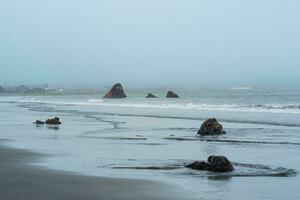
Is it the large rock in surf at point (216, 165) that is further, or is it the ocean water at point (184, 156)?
the large rock in surf at point (216, 165)

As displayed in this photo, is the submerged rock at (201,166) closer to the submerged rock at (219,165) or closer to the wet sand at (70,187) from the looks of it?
the submerged rock at (219,165)

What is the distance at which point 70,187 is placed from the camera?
10.7 m

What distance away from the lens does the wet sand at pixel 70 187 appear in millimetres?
9797

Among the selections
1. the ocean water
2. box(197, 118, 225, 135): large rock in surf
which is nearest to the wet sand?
the ocean water

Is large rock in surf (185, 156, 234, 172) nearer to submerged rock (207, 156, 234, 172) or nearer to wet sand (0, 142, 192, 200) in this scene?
submerged rock (207, 156, 234, 172)

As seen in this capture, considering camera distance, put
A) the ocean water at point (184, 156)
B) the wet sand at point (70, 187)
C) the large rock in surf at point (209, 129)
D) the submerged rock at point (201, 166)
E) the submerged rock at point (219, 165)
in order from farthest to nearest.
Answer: the large rock in surf at point (209, 129), the submerged rock at point (201, 166), the submerged rock at point (219, 165), the ocean water at point (184, 156), the wet sand at point (70, 187)

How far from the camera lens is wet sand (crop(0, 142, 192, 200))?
32.1 feet

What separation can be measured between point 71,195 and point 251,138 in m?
14.7

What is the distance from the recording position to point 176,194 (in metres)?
10.2

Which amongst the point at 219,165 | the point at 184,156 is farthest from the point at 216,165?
the point at 184,156

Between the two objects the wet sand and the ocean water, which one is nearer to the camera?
the wet sand

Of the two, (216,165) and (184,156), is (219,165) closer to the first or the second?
(216,165)

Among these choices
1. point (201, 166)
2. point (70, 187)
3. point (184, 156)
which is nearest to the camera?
point (70, 187)

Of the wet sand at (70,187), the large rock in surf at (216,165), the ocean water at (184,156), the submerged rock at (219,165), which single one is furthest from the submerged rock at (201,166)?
the wet sand at (70,187)
